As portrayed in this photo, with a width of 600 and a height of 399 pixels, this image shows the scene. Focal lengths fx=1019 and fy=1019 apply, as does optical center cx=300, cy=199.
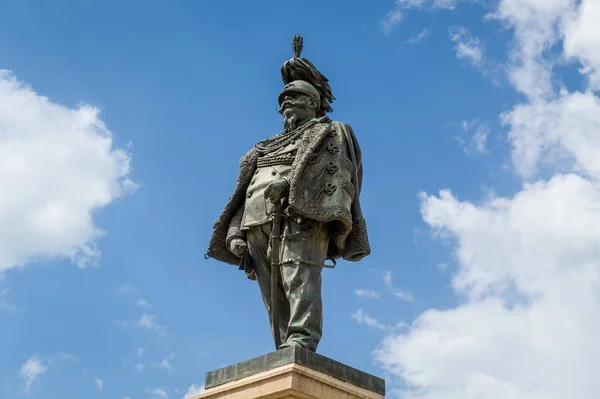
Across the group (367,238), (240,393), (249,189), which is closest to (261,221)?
(249,189)

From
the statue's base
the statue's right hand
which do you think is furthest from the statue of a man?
the statue's base

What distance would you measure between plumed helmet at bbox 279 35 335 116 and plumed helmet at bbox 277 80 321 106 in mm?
37

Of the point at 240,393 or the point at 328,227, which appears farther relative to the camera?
the point at 328,227

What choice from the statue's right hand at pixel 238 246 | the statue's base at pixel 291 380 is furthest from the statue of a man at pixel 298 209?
the statue's base at pixel 291 380

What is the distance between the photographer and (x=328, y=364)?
928 cm

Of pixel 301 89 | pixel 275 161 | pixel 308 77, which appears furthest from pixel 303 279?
pixel 308 77

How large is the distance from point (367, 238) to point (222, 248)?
1.55 meters

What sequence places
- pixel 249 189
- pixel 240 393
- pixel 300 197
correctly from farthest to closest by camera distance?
pixel 249 189
pixel 300 197
pixel 240 393

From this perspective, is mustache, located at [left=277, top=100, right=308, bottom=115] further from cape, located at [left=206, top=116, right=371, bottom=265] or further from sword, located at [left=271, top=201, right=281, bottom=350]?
sword, located at [left=271, top=201, right=281, bottom=350]

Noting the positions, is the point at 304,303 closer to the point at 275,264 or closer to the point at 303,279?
the point at 303,279

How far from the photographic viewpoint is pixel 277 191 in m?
10.0

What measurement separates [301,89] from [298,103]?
5.9 inches

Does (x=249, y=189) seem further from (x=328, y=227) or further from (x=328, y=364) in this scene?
(x=328, y=364)

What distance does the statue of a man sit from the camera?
387 inches
